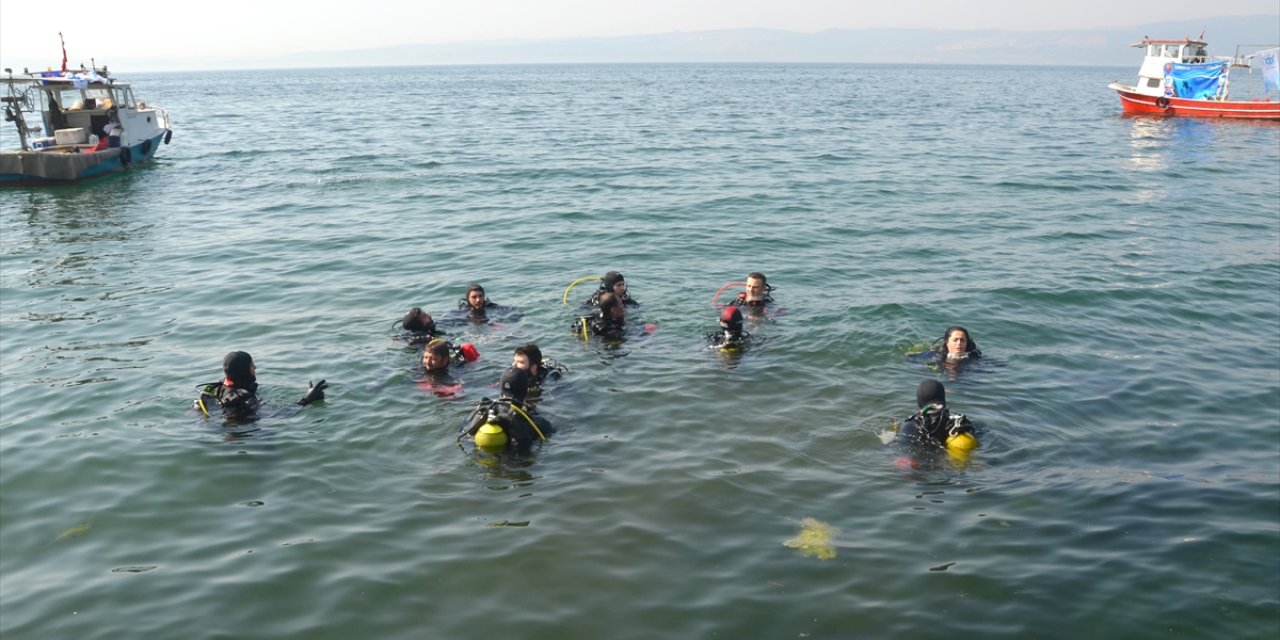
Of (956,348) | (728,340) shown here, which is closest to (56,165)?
(728,340)

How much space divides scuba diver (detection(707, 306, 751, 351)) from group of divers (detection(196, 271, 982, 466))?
0.05 ft

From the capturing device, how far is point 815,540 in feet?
27.8

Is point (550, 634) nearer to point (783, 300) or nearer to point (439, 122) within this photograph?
point (783, 300)

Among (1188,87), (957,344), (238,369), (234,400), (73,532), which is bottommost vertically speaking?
(73,532)

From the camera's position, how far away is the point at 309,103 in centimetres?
7569

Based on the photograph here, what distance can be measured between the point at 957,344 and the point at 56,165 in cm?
3040

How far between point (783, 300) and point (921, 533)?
27.0 feet

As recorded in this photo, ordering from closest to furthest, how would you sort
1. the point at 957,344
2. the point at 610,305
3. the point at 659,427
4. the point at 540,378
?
the point at 659,427 → the point at 540,378 → the point at 957,344 → the point at 610,305

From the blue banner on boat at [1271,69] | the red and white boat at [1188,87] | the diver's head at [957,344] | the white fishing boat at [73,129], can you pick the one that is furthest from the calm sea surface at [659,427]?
the blue banner on boat at [1271,69]

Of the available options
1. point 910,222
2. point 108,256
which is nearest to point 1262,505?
point 910,222

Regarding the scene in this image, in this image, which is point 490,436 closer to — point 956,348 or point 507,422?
point 507,422

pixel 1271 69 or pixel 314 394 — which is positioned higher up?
pixel 1271 69

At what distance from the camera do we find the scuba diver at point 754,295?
1468 cm

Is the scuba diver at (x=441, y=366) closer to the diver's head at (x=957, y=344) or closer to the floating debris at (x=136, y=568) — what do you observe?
the floating debris at (x=136, y=568)
